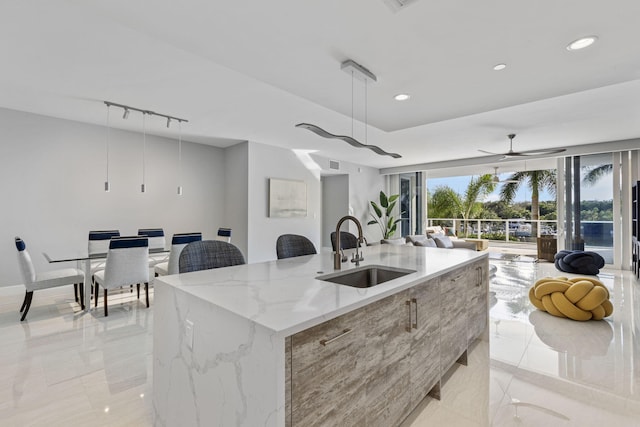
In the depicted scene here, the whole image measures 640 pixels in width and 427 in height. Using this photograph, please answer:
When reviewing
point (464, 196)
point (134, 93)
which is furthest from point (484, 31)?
point (464, 196)

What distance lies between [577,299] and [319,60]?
11.7 feet

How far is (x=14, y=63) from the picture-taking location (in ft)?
9.00

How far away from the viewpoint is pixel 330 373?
44.4 inches

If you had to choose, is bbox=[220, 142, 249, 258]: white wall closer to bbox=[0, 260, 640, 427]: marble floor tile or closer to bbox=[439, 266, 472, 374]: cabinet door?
bbox=[0, 260, 640, 427]: marble floor tile

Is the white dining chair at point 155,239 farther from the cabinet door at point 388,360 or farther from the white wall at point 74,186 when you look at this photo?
the cabinet door at point 388,360

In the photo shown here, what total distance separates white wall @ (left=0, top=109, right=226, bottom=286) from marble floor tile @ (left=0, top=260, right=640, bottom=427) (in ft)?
3.91

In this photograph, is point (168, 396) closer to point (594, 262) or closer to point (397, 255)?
point (397, 255)

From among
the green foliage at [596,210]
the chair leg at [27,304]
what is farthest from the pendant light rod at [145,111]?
the green foliage at [596,210]

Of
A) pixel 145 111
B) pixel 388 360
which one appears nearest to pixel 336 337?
pixel 388 360

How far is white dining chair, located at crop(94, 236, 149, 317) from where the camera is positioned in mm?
3383

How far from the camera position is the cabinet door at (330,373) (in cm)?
102

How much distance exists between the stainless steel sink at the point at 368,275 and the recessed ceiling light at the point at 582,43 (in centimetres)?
206

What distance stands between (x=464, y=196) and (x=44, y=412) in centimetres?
1136

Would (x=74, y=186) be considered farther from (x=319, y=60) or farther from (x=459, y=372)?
(x=459, y=372)
